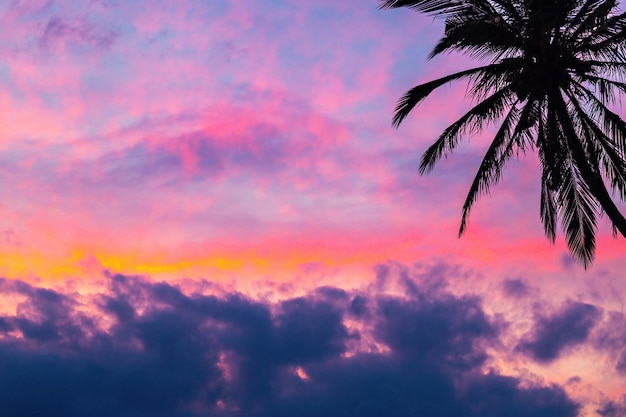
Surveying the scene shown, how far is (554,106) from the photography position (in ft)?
45.3

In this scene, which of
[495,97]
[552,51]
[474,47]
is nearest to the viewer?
[552,51]

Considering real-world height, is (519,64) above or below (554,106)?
above

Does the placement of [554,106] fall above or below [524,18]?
below

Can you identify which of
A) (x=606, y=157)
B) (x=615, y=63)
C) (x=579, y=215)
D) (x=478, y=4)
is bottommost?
(x=579, y=215)

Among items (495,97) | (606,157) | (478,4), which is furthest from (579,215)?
(478,4)

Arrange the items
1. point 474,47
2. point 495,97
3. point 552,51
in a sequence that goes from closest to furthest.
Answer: point 552,51 < point 474,47 < point 495,97

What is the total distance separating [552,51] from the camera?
45.2ft

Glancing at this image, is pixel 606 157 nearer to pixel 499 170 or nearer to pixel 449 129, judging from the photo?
pixel 499 170

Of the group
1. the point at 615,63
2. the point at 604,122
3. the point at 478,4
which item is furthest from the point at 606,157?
the point at 478,4

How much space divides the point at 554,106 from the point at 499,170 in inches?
122

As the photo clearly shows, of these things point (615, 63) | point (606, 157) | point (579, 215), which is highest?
point (615, 63)

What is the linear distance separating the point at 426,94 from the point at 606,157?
4394 mm

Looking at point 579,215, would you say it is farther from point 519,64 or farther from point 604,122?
point 519,64

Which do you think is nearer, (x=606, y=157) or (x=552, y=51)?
(x=552, y=51)
